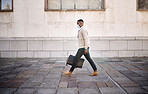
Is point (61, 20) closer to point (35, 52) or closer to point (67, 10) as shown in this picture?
point (67, 10)

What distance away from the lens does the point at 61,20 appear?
29.7ft

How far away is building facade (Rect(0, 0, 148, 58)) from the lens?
901cm

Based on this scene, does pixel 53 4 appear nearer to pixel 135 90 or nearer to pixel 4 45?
pixel 4 45

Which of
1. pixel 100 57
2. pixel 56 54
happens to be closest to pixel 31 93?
pixel 56 54

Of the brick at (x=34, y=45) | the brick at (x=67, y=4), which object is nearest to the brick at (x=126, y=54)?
the brick at (x=67, y=4)

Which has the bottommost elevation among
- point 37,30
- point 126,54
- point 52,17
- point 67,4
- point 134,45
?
point 126,54

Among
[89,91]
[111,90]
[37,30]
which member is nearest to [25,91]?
[89,91]

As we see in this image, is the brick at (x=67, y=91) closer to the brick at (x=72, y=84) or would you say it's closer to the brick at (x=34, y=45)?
the brick at (x=72, y=84)

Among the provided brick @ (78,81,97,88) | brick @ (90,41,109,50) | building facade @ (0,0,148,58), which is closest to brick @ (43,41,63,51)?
building facade @ (0,0,148,58)

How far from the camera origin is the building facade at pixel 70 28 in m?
9.01

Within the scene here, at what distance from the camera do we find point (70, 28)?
29.7ft

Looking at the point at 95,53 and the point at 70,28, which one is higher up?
the point at 70,28

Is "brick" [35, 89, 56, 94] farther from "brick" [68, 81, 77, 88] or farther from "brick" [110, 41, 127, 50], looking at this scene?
"brick" [110, 41, 127, 50]

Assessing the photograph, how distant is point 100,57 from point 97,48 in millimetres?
620
